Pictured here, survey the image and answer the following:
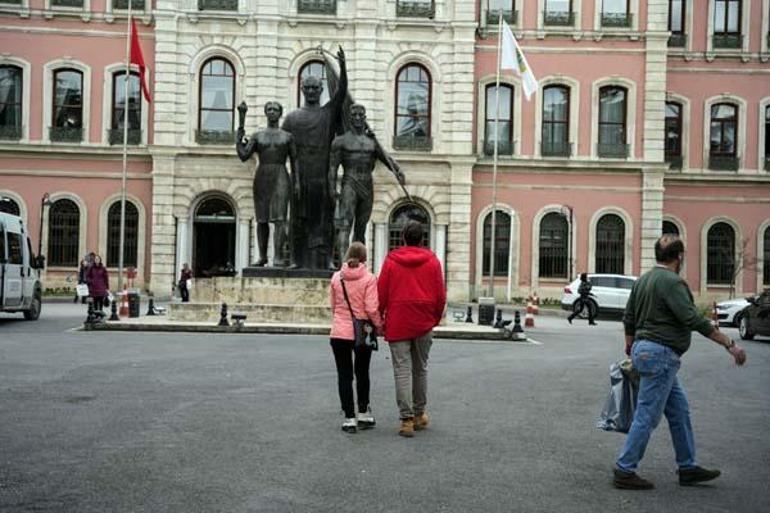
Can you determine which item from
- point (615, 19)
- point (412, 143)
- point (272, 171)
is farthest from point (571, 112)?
point (272, 171)

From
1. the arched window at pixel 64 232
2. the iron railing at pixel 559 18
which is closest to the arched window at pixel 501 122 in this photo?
the iron railing at pixel 559 18

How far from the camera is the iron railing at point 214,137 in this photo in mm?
41156

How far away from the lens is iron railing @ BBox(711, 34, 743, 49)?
44.5 meters

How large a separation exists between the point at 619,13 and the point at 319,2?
39.7 feet

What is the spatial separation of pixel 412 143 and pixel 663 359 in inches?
1365

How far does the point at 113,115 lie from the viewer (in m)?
41.8

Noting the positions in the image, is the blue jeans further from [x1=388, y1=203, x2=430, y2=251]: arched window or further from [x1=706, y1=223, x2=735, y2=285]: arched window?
[x1=706, y1=223, x2=735, y2=285]: arched window

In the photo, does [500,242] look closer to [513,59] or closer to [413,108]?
[413,108]

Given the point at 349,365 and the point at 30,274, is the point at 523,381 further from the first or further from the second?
the point at 30,274

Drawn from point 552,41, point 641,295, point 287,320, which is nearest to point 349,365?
point 641,295

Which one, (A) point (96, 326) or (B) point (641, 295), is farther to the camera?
(A) point (96, 326)

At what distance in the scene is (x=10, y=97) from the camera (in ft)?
136

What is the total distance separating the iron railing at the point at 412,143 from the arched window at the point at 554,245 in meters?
5.61

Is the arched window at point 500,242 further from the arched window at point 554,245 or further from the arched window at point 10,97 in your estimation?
the arched window at point 10,97
